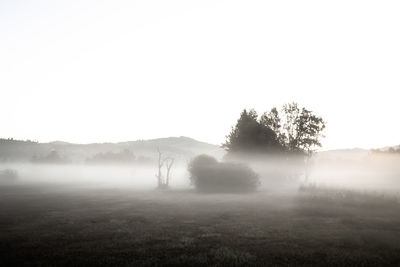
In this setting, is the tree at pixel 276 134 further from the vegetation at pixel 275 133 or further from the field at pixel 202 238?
the field at pixel 202 238

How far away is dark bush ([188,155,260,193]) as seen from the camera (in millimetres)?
57406

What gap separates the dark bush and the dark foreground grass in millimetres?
29134

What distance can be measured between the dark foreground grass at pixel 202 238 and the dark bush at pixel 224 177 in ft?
95.6

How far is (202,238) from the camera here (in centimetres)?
1750

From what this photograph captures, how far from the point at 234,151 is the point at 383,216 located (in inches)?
1747

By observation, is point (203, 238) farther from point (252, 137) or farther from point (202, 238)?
point (252, 137)

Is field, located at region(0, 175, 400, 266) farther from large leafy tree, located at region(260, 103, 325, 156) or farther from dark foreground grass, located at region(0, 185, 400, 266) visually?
large leafy tree, located at region(260, 103, 325, 156)

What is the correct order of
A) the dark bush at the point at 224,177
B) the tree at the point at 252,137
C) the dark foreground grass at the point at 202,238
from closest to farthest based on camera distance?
the dark foreground grass at the point at 202,238, the dark bush at the point at 224,177, the tree at the point at 252,137

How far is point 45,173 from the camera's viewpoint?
144500 mm

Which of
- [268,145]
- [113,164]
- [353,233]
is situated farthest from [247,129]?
[113,164]

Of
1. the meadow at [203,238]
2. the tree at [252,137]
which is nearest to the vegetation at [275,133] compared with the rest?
the tree at [252,137]

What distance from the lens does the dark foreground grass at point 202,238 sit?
13188mm

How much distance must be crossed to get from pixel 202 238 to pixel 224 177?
41.5 meters

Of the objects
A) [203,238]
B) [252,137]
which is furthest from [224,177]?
[203,238]
